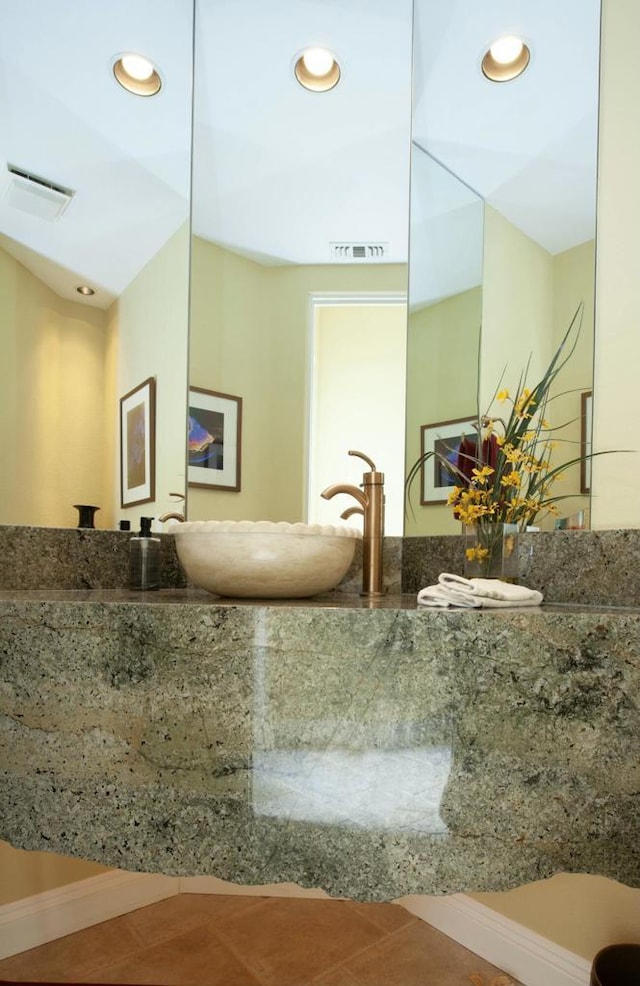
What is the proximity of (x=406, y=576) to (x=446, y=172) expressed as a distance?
1077 millimetres

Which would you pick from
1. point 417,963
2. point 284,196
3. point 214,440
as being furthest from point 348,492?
point 417,963

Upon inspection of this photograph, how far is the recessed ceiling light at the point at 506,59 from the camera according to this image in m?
1.51

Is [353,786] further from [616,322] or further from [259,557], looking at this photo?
[616,322]

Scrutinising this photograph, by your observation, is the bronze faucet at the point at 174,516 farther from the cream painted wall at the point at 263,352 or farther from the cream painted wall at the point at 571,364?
the cream painted wall at the point at 571,364

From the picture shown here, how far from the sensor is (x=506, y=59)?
153cm

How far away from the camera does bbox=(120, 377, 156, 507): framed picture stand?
149 cm

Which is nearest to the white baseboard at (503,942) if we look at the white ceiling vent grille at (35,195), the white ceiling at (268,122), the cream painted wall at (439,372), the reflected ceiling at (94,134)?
the cream painted wall at (439,372)

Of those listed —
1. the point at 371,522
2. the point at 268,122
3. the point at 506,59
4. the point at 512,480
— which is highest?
the point at 506,59

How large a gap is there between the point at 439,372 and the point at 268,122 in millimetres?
825

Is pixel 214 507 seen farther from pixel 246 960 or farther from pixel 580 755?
pixel 246 960

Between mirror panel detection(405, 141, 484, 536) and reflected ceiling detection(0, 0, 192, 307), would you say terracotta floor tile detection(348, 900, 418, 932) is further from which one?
reflected ceiling detection(0, 0, 192, 307)

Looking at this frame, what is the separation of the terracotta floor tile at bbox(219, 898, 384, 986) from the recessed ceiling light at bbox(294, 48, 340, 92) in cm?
233

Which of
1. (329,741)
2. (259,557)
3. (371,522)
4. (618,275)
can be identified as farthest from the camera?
(371,522)

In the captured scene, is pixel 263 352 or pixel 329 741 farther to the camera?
pixel 263 352
